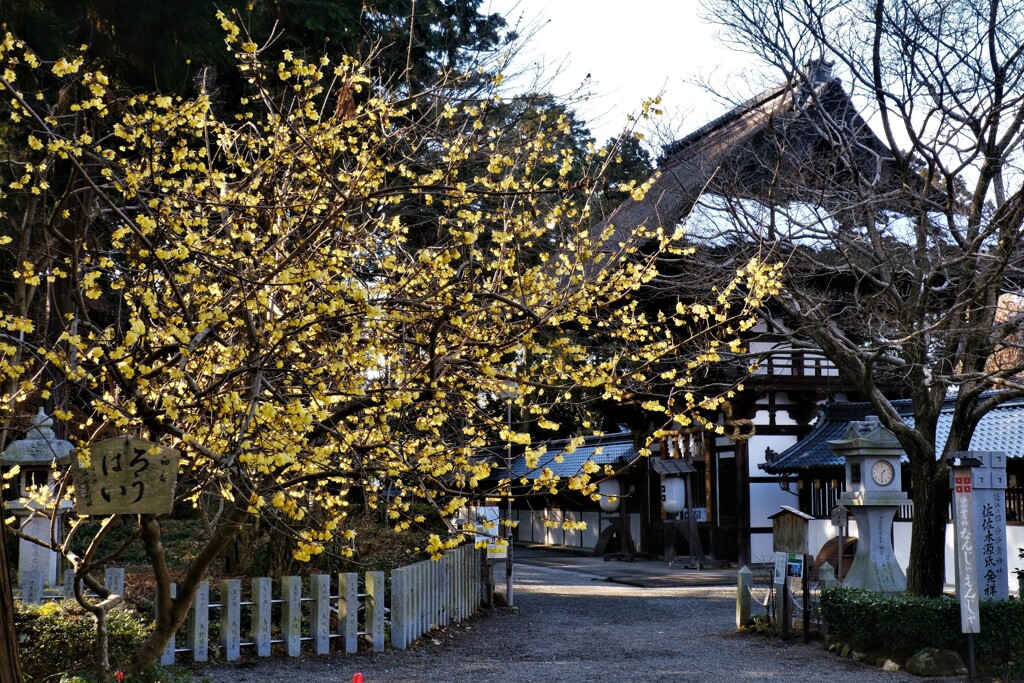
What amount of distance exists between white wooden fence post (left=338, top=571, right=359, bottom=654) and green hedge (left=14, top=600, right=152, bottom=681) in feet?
8.58

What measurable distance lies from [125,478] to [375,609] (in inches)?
217

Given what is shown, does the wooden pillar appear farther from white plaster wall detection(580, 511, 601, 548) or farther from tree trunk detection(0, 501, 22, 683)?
tree trunk detection(0, 501, 22, 683)

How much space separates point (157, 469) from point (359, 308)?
1.23 meters

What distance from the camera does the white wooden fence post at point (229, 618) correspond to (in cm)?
895

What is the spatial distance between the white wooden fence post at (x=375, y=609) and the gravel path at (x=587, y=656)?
0.61ft

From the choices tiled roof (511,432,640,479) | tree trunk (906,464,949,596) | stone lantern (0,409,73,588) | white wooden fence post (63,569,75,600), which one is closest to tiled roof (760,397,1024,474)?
tiled roof (511,432,640,479)

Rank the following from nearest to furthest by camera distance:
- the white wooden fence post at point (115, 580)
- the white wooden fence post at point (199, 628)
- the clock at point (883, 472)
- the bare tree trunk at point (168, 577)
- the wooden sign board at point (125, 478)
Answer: the wooden sign board at point (125, 478) → the bare tree trunk at point (168, 577) → the white wooden fence post at point (115, 580) → the white wooden fence post at point (199, 628) → the clock at point (883, 472)

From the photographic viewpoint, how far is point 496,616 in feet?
43.9

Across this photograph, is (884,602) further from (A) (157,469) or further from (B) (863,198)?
(A) (157,469)

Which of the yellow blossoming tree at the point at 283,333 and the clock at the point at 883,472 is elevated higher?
the yellow blossoming tree at the point at 283,333

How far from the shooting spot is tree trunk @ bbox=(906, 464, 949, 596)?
1020 cm

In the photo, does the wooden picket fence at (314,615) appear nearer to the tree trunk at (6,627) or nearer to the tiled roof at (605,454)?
the tree trunk at (6,627)

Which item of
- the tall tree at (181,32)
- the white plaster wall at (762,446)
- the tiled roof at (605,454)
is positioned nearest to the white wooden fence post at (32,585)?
the tall tree at (181,32)

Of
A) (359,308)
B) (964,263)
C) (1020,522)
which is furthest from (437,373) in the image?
(1020,522)
